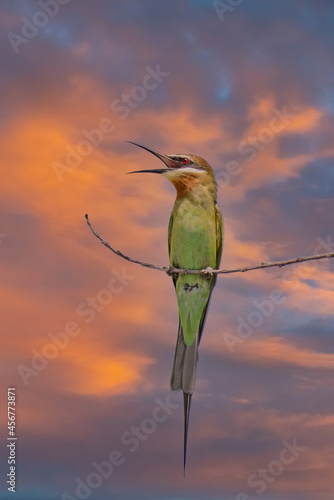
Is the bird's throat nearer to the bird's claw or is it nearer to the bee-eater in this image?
the bee-eater

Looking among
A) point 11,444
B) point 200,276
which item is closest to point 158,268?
point 200,276

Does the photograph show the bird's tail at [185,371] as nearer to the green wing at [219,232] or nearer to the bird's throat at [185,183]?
the green wing at [219,232]

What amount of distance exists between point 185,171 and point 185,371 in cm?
250

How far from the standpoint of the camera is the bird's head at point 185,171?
727cm

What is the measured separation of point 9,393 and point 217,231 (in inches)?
136

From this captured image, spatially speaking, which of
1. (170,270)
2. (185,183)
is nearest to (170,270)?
(170,270)

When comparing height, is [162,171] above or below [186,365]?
above

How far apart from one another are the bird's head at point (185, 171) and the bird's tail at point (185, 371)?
1.88 m

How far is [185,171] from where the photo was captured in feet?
24.3

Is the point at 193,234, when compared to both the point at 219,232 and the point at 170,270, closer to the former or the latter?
the point at 219,232

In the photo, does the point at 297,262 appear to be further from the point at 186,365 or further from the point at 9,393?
the point at 9,393

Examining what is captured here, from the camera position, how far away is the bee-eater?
7.39 metres

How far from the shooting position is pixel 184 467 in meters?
5.70

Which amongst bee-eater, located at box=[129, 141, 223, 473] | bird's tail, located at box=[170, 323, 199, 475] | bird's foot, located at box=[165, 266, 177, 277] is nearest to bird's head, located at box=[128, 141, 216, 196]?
bee-eater, located at box=[129, 141, 223, 473]
